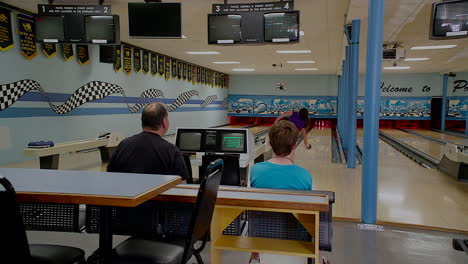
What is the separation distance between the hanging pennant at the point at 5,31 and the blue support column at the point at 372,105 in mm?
6038

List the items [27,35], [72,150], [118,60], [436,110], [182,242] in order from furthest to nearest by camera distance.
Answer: [436,110]
[118,60]
[27,35]
[72,150]
[182,242]

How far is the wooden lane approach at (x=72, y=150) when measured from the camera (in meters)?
5.45

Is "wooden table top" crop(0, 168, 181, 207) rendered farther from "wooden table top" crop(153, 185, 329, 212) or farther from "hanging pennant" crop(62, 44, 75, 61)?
"hanging pennant" crop(62, 44, 75, 61)

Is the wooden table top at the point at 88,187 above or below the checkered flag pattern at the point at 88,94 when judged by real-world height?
below

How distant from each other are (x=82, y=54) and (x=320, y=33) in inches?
218

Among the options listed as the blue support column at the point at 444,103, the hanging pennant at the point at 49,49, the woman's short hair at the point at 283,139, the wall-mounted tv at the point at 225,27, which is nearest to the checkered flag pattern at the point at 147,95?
the hanging pennant at the point at 49,49

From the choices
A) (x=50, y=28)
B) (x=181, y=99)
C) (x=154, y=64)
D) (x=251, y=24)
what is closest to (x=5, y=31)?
(x=50, y=28)

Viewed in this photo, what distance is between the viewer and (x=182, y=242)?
177 cm

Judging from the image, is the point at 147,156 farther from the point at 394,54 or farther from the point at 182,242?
the point at 394,54

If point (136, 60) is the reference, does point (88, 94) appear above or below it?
below

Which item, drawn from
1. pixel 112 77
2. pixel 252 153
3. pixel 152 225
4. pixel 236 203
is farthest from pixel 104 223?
pixel 112 77

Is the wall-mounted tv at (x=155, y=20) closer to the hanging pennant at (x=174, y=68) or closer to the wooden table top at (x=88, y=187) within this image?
the wooden table top at (x=88, y=187)

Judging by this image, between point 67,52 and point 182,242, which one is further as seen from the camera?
point 67,52

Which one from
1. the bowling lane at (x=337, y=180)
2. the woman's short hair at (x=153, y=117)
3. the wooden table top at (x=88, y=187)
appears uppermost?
the woman's short hair at (x=153, y=117)
